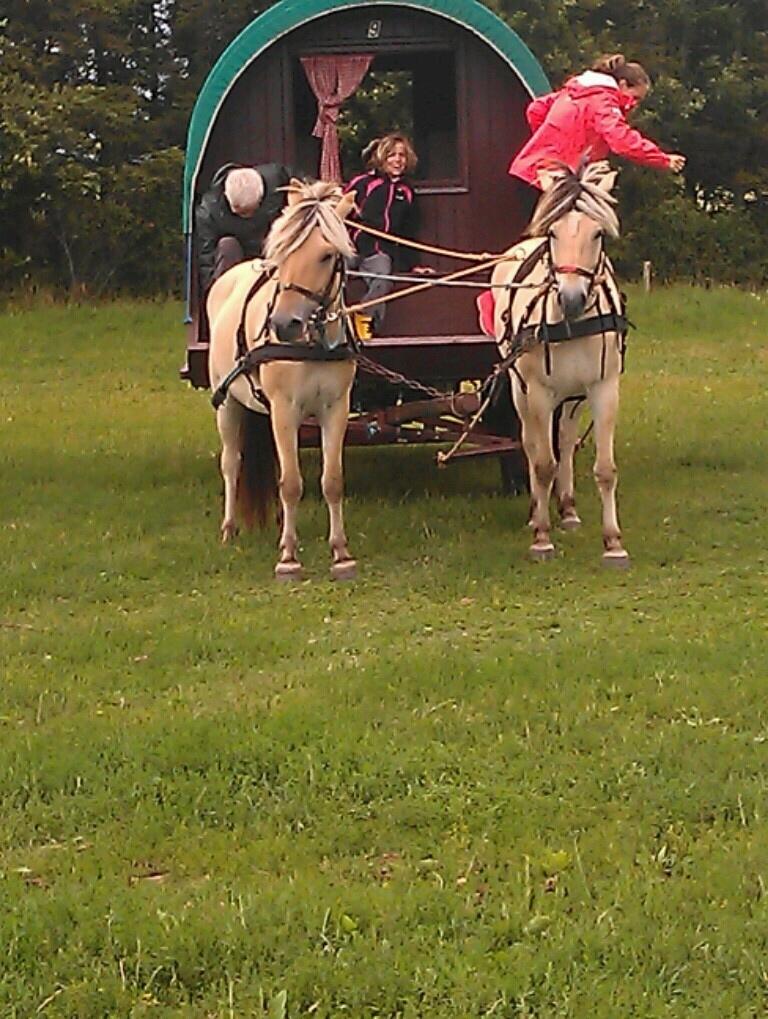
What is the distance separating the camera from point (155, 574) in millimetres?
8445

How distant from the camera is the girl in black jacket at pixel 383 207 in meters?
10.3

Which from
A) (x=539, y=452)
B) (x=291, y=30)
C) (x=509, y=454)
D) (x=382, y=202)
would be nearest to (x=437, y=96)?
(x=382, y=202)

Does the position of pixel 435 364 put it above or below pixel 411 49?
below

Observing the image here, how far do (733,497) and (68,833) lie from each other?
250 inches

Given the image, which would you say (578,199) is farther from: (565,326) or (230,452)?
(230,452)

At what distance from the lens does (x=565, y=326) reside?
798cm

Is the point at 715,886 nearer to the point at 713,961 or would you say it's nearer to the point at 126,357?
the point at 713,961

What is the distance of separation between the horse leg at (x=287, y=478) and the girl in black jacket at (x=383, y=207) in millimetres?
1955

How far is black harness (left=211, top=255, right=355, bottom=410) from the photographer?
7.82m

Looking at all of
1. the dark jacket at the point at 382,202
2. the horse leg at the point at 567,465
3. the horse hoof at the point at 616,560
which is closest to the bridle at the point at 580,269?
the horse hoof at the point at 616,560

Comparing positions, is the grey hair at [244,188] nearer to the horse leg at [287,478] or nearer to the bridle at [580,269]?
the horse leg at [287,478]

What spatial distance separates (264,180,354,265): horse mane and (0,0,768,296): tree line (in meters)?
18.0

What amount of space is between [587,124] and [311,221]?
155 centimetres

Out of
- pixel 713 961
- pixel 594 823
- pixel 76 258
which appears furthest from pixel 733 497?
pixel 76 258
